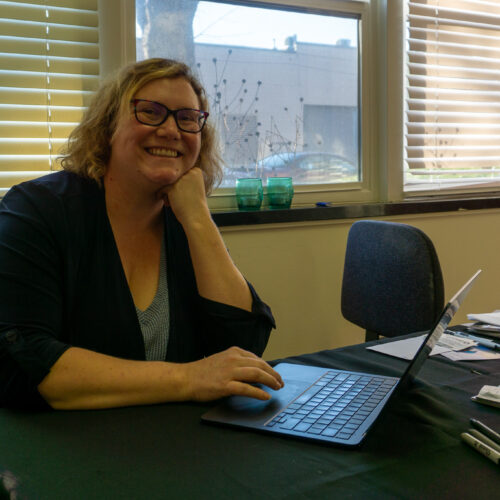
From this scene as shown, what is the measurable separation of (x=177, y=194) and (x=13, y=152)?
918 mm

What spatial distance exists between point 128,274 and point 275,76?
1525mm

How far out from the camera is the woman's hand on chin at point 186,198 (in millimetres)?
1410

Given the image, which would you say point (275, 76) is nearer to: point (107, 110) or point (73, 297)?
point (107, 110)

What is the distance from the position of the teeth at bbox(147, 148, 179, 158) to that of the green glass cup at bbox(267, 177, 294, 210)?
1033 mm

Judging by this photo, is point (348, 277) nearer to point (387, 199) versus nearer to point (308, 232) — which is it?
point (308, 232)

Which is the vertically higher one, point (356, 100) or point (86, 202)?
point (356, 100)

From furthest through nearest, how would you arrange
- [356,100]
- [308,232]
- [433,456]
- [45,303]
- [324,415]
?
[356,100]
[308,232]
[45,303]
[324,415]
[433,456]

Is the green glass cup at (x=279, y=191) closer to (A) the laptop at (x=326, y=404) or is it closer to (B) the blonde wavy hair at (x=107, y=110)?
(B) the blonde wavy hair at (x=107, y=110)

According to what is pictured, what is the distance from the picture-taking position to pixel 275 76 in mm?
2531

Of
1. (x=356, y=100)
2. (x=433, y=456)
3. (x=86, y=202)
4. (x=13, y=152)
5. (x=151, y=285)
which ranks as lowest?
(x=433, y=456)

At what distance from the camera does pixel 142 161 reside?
1.37 m

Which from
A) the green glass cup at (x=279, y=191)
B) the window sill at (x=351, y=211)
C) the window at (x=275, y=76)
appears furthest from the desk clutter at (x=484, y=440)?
the window at (x=275, y=76)

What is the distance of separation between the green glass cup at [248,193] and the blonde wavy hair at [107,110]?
811 mm

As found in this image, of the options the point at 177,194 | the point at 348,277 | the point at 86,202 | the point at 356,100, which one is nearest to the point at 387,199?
the point at 356,100
